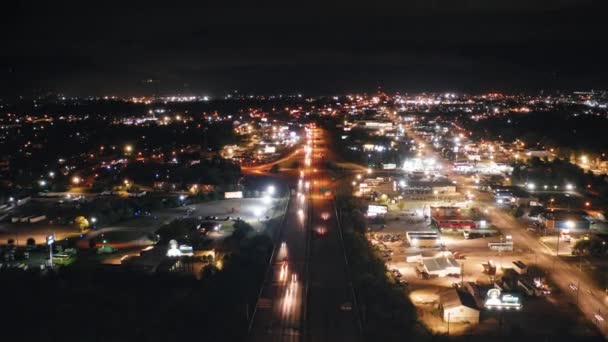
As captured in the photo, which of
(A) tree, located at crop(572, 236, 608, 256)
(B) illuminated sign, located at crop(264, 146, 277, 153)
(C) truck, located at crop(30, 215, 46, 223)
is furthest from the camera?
(B) illuminated sign, located at crop(264, 146, 277, 153)

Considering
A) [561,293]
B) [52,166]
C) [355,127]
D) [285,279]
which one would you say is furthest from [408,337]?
[355,127]

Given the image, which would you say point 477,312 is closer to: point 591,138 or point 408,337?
point 408,337

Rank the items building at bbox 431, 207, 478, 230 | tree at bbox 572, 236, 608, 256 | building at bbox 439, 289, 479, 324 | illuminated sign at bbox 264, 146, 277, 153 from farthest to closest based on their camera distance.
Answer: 1. illuminated sign at bbox 264, 146, 277, 153
2. building at bbox 431, 207, 478, 230
3. tree at bbox 572, 236, 608, 256
4. building at bbox 439, 289, 479, 324

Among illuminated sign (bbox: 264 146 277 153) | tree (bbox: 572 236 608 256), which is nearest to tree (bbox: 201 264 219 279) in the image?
tree (bbox: 572 236 608 256)

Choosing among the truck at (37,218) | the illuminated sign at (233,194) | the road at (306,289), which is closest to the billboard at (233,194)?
the illuminated sign at (233,194)

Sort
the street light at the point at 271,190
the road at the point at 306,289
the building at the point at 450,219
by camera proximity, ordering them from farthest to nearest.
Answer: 1. the street light at the point at 271,190
2. the building at the point at 450,219
3. the road at the point at 306,289

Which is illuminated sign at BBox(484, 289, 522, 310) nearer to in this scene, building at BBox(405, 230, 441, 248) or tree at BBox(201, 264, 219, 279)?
building at BBox(405, 230, 441, 248)

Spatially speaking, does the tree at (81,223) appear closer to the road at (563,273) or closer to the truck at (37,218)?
the truck at (37,218)
